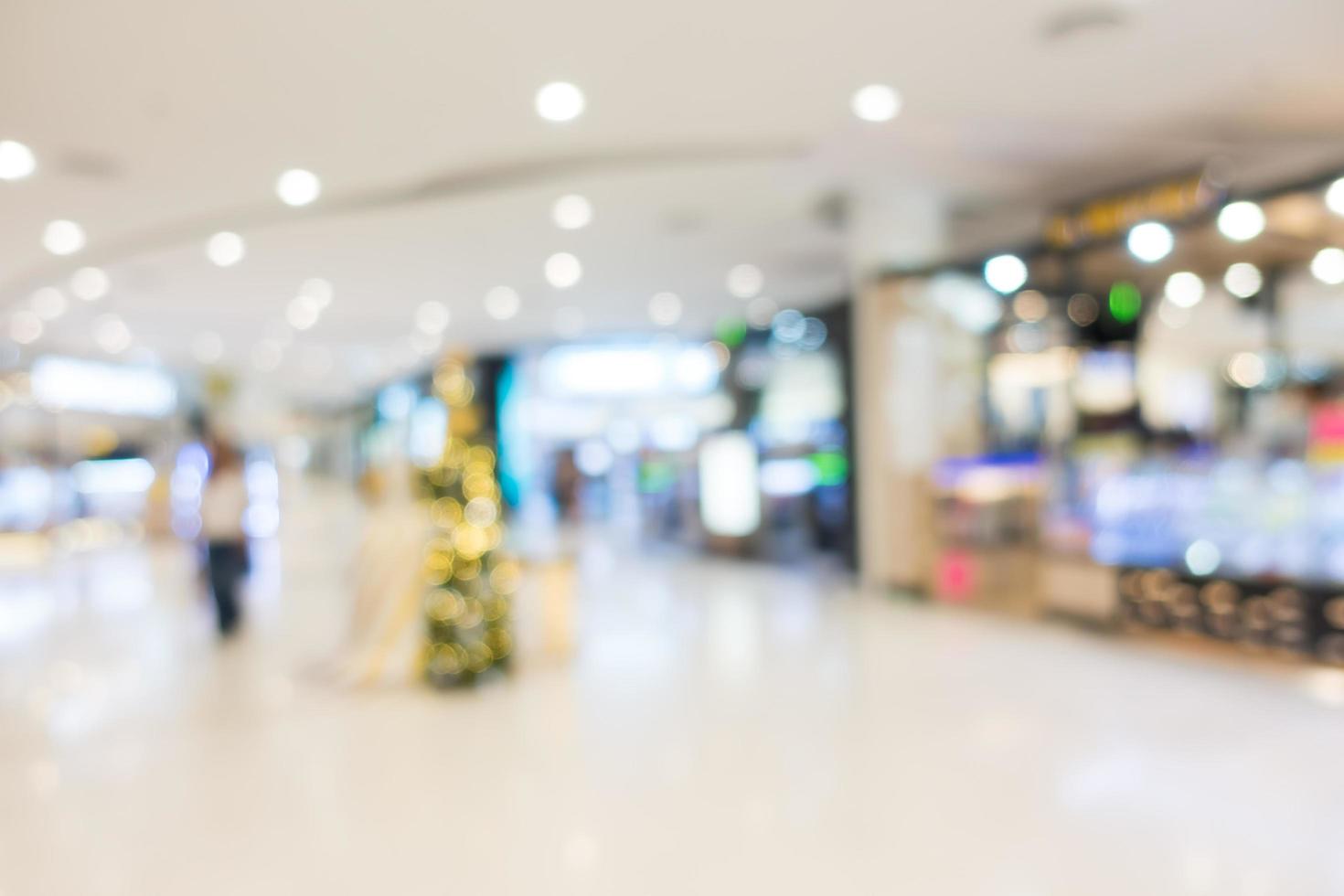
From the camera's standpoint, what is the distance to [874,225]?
305 inches

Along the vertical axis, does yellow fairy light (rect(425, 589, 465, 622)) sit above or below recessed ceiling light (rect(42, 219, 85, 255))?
below

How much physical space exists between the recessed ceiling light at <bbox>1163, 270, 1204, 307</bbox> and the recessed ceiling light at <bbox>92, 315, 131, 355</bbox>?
12.5 meters

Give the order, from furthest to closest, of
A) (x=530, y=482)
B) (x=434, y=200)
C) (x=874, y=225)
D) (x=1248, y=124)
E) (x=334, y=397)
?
(x=334, y=397)
(x=530, y=482)
(x=874, y=225)
(x=434, y=200)
(x=1248, y=124)

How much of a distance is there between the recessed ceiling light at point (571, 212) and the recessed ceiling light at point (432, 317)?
427cm

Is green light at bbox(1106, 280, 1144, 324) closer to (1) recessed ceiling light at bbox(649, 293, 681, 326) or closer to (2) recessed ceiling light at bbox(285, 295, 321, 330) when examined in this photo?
(1) recessed ceiling light at bbox(649, 293, 681, 326)

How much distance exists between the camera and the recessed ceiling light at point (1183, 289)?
7.71 m

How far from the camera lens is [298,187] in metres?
6.27

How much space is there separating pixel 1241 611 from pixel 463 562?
488cm

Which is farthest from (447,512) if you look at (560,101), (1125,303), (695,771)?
(1125,303)

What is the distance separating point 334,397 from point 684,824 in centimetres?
2929

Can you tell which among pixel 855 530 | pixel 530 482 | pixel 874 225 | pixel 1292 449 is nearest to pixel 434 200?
pixel 874 225

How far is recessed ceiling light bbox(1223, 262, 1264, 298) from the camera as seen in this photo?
7.86 meters

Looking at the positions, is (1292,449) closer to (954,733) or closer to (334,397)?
(954,733)

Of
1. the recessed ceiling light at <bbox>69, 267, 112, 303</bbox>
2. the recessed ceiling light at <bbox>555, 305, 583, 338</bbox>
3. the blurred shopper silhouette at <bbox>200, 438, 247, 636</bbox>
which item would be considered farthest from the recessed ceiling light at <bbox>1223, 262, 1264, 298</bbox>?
the recessed ceiling light at <bbox>69, 267, 112, 303</bbox>
